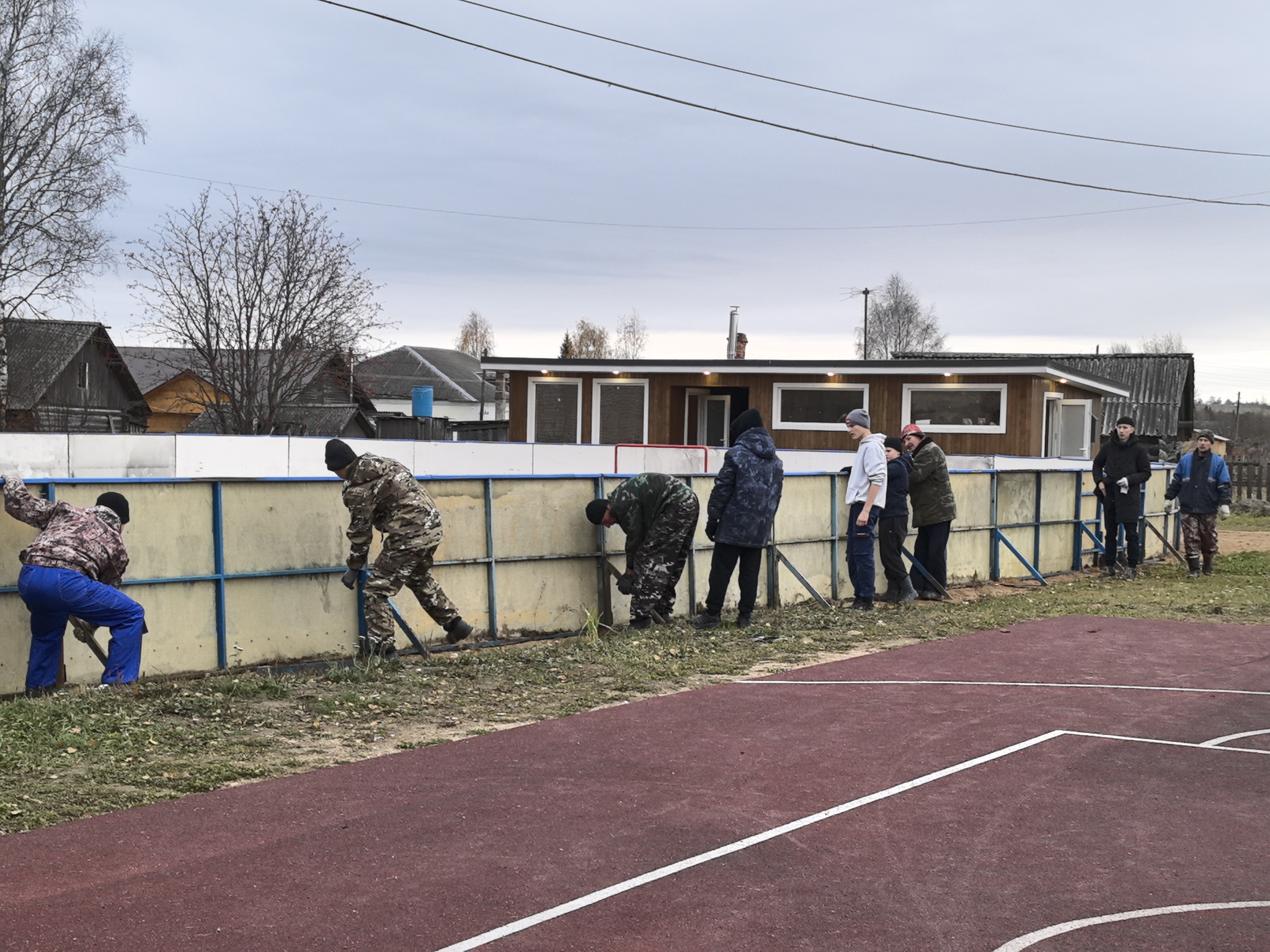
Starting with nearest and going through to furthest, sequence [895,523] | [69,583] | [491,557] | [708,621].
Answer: [69,583] → [491,557] → [708,621] → [895,523]

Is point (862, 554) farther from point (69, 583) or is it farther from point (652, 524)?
point (69, 583)

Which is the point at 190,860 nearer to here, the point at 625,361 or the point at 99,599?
the point at 99,599

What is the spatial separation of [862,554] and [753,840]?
26.6 feet

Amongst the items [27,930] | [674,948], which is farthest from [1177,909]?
[27,930]

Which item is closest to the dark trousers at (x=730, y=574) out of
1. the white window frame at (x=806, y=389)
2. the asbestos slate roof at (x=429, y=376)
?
the white window frame at (x=806, y=389)

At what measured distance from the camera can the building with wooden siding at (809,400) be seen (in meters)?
27.2

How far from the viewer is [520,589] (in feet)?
38.4

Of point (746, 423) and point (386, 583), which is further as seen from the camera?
point (746, 423)

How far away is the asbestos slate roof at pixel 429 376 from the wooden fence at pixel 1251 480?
Answer: 4859 centimetres

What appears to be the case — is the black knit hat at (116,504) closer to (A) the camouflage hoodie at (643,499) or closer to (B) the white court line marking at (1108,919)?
(A) the camouflage hoodie at (643,499)

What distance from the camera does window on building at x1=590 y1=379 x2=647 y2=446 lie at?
3148 cm

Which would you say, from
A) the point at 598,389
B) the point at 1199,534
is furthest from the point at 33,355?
the point at 1199,534

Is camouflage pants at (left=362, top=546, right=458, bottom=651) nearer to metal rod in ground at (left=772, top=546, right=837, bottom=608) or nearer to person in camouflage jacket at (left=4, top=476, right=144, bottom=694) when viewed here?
person in camouflage jacket at (left=4, top=476, right=144, bottom=694)

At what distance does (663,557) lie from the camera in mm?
11805
